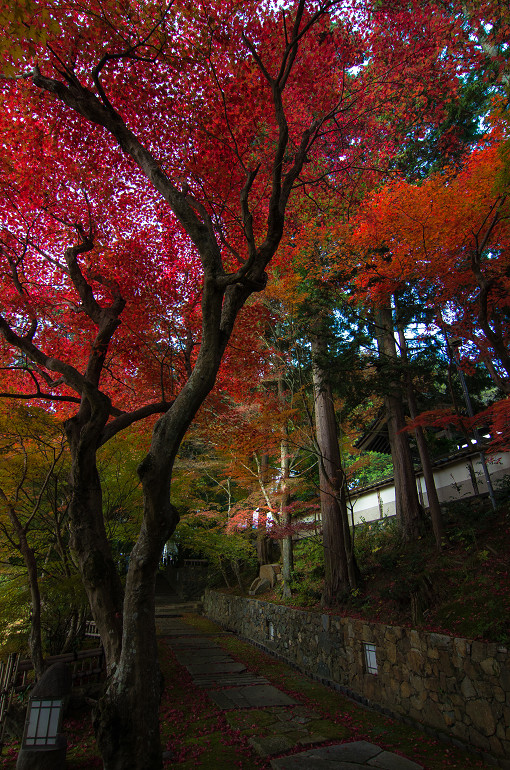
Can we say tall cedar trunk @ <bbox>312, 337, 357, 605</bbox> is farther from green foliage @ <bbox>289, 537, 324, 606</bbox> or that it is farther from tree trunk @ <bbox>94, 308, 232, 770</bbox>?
tree trunk @ <bbox>94, 308, 232, 770</bbox>

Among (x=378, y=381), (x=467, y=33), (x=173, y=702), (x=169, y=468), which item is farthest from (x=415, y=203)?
(x=173, y=702)

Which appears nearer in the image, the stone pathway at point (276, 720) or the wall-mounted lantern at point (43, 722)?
the wall-mounted lantern at point (43, 722)

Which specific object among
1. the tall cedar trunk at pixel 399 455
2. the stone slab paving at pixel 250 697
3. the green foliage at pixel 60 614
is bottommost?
the stone slab paving at pixel 250 697

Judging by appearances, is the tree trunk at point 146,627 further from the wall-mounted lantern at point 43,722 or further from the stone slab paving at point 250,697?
the stone slab paving at point 250,697

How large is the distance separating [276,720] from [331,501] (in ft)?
18.1

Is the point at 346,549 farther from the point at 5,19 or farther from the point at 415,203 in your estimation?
the point at 5,19

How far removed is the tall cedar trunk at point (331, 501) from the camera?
387 inches

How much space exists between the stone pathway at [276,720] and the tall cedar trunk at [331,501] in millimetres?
2752

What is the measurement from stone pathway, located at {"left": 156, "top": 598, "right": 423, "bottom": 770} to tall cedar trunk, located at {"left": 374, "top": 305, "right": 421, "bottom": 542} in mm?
4921

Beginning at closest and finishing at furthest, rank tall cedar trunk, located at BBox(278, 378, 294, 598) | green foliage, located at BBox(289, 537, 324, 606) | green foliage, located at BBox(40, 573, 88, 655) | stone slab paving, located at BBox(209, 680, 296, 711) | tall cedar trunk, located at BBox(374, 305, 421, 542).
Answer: stone slab paving, located at BBox(209, 680, 296, 711) < green foliage, located at BBox(40, 573, 88, 655) < tall cedar trunk, located at BBox(374, 305, 421, 542) < green foliage, located at BBox(289, 537, 324, 606) < tall cedar trunk, located at BBox(278, 378, 294, 598)

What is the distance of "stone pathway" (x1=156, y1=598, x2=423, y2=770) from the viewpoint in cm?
466

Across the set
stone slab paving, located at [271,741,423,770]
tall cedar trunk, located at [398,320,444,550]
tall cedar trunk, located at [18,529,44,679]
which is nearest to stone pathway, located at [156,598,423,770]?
stone slab paving, located at [271,741,423,770]

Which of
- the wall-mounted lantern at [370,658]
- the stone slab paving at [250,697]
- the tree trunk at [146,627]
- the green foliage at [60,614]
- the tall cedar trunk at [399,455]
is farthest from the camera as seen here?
the tall cedar trunk at [399,455]

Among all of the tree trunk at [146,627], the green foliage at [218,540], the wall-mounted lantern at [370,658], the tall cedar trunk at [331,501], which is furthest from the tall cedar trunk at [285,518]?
the tree trunk at [146,627]
